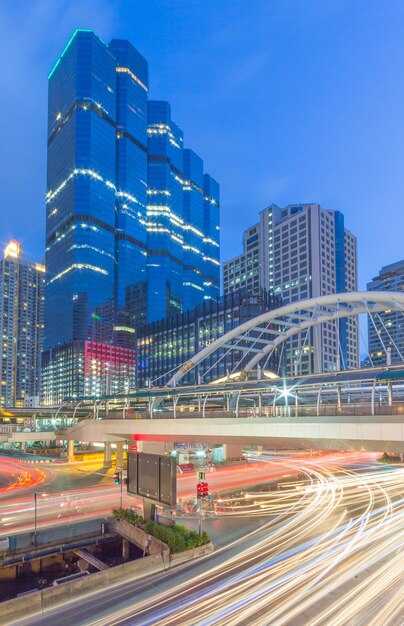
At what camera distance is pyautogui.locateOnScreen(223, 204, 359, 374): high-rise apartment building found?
151 meters

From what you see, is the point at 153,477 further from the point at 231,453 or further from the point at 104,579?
the point at 231,453

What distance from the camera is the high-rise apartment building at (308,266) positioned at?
15138 centimetres

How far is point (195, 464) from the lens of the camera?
188 feet

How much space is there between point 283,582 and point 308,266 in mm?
144115

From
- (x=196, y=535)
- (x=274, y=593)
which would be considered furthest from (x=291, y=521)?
(x=274, y=593)

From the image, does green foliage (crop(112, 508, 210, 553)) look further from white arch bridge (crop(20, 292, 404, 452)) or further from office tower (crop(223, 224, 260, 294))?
office tower (crop(223, 224, 260, 294))

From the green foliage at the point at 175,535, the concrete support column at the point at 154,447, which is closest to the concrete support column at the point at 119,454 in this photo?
the concrete support column at the point at 154,447

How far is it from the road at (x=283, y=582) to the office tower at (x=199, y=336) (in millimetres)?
82237

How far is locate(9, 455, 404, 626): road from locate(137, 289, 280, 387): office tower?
82237mm

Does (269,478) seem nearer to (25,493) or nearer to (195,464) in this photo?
(195,464)

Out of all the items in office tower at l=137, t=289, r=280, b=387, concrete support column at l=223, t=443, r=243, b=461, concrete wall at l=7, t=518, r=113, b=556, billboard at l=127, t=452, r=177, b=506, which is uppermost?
office tower at l=137, t=289, r=280, b=387

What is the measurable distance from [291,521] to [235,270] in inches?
6794

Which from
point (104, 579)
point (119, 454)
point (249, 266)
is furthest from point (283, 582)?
point (249, 266)

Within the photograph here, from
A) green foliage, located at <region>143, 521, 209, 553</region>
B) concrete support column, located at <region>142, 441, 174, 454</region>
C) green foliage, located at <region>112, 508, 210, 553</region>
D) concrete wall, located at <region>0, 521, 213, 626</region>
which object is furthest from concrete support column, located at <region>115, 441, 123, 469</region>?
green foliage, located at <region>143, 521, 209, 553</region>
